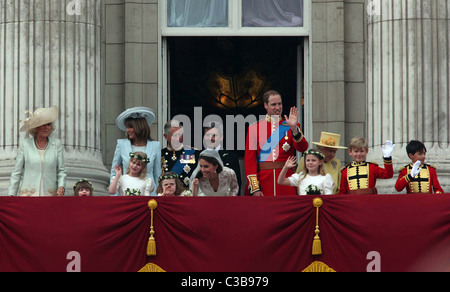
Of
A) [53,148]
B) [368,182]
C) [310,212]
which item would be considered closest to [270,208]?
[310,212]

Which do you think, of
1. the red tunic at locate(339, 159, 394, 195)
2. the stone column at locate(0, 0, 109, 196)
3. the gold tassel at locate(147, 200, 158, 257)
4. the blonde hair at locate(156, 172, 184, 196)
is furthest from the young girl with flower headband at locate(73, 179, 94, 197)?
the red tunic at locate(339, 159, 394, 195)

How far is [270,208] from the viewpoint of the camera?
17.1m

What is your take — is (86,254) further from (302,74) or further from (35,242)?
(302,74)

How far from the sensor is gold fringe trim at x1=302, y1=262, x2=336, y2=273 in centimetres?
1689

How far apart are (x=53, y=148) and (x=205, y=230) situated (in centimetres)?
253

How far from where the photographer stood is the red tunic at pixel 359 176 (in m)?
18.3

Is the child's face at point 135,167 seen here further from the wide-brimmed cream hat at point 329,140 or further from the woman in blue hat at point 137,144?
the wide-brimmed cream hat at point 329,140

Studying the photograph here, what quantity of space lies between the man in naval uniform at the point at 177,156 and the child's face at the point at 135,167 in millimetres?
935

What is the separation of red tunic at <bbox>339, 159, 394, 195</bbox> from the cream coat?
361cm

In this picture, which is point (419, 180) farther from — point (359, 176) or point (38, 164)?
point (38, 164)

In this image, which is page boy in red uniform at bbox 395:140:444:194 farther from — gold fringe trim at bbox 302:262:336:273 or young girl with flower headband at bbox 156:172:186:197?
young girl with flower headband at bbox 156:172:186:197

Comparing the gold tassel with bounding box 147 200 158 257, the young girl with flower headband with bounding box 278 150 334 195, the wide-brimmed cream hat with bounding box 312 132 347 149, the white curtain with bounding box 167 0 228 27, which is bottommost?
the gold tassel with bounding box 147 200 158 257

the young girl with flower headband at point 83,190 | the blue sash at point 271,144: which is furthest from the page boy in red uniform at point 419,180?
the young girl with flower headband at point 83,190

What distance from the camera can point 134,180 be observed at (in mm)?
18109
